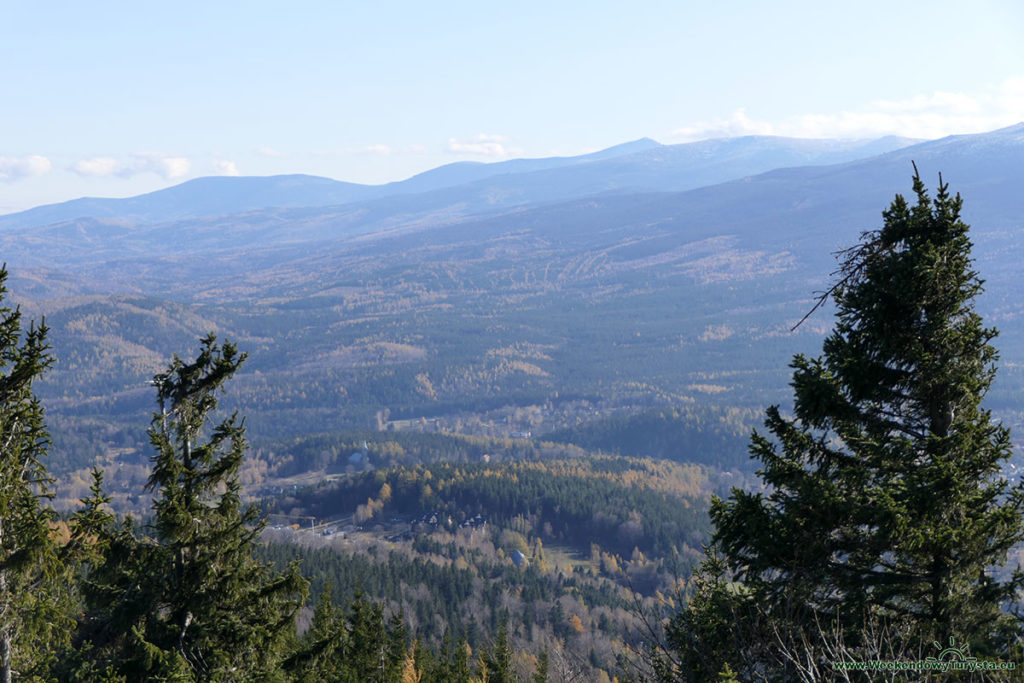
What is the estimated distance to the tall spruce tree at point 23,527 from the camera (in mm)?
12070

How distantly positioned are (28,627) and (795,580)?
11.2 meters

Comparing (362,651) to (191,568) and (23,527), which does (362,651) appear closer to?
(191,568)

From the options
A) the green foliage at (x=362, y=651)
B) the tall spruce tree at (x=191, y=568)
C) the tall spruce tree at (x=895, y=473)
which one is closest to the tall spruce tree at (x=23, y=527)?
the tall spruce tree at (x=191, y=568)

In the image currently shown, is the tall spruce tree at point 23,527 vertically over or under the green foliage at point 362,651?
over

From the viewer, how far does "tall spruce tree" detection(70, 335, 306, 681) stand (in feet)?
48.9

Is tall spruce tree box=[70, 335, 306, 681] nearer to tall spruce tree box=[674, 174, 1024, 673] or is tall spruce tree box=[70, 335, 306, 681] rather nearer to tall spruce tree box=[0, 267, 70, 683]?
tall spruce tree box=[0, 267, 70, 683]

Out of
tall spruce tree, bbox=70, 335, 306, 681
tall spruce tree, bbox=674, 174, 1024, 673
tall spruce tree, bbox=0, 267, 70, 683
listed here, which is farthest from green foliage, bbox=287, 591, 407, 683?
tall spruce tree, bbox=674, 174, 1024, 673

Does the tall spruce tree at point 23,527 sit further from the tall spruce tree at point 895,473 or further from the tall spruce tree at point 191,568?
the tall spruce tree at point 895,473

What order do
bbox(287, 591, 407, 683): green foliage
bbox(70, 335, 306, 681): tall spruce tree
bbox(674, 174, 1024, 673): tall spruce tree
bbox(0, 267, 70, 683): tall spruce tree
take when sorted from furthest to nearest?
1. bbox(287, 591, 407, 683): green foliage
2. bbox(70, 335, 306, 681): tall spruce tree
3. bbox(0, 267, 70, 683): tall spruce tree
4. bbox(674, 174, 1024, 673): tall spruce tree

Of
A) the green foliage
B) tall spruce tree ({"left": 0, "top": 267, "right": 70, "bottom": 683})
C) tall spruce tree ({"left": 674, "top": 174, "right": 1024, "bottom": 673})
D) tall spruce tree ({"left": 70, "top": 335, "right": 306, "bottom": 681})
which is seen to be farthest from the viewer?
the green foliage

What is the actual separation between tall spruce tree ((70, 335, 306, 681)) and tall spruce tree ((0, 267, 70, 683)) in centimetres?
204

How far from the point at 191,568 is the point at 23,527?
356cm

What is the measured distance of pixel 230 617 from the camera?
50.3 feet

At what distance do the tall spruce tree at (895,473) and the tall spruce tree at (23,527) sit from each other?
1015 centimetres
